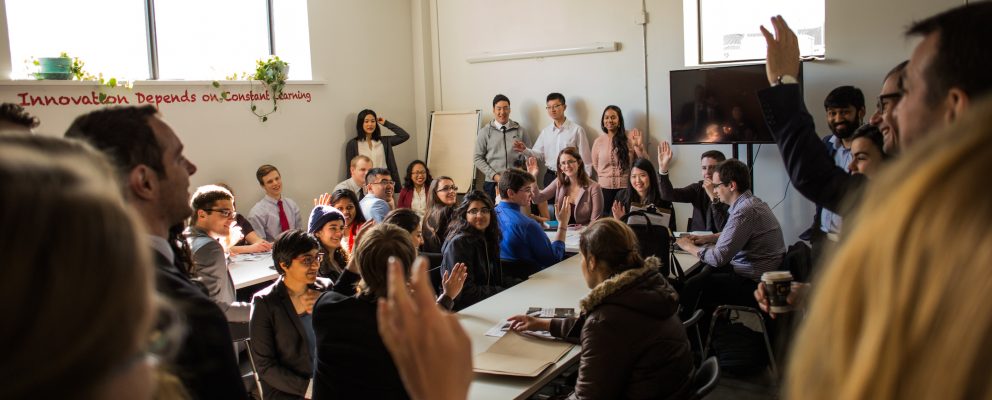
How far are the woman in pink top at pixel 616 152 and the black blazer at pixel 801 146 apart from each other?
19.9 ft

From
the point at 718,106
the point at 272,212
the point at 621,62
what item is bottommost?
the point at 272,212

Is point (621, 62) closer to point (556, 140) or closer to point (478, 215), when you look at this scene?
point (556, 140)

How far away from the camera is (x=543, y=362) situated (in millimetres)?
2787

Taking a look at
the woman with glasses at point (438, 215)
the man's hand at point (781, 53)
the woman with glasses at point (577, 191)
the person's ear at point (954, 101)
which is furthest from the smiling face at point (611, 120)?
the person's ear at point (954, 101)

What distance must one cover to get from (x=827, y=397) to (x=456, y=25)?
919cm

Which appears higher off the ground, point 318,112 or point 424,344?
point 318,112

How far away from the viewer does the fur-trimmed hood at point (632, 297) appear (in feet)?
8.82

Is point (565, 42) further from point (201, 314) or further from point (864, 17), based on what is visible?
point (201, 314)

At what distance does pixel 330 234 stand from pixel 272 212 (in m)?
2.59

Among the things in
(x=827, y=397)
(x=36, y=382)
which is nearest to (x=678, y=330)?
(x=827, y=397)

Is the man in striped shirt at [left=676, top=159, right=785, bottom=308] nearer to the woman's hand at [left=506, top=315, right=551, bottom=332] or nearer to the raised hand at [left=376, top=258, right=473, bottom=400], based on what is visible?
the woman's hand at [left=506, top=315, right=551, bottom=332]

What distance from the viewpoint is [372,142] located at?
8.72m

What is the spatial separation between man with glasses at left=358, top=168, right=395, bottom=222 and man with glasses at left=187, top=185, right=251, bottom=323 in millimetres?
1868

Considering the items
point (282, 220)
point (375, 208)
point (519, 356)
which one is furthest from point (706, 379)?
point (282, 220)
